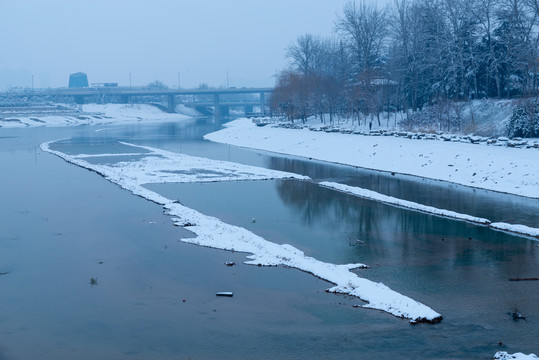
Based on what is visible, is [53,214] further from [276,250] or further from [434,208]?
[434,208]

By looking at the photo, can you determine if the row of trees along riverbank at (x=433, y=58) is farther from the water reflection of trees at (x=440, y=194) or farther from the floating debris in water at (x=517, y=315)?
the floating debris in water at (x=517, y=315)

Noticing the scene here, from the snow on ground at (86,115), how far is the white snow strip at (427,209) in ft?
325

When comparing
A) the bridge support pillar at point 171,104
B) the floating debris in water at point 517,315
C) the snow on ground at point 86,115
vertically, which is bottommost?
the floating debris in water at point 517,315

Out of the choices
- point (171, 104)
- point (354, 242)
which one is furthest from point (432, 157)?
point (171, 104)

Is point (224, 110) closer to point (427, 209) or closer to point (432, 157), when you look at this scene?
point (432, 157)

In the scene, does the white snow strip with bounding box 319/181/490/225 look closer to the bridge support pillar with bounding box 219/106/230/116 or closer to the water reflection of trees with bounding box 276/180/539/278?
the water reflection of trees with bounding box 276/180/539/278

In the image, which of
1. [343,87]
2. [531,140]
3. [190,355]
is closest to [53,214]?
[190,355]

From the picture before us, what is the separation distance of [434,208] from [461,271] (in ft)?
28.6

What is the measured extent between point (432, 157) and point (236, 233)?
65.0ft

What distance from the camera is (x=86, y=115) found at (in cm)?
14688

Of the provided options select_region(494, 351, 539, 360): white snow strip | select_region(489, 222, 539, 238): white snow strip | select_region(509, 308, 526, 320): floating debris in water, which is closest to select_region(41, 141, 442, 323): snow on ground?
select_region(509, 308, 526, 320): floating debris in water

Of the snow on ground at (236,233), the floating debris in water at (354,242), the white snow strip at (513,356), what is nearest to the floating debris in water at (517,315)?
the snow on ground at (236,233)

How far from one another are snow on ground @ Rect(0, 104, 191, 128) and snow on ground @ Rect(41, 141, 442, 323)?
85824 millimetres

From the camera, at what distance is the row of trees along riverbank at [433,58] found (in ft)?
150
